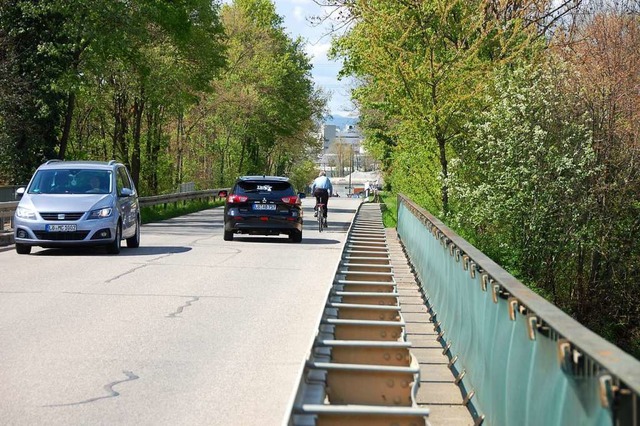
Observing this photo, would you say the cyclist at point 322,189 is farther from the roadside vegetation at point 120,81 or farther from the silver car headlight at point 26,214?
the silver car headlight at point 26,214

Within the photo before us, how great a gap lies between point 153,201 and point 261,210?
15.2m

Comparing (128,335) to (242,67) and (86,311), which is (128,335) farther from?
(242,67)

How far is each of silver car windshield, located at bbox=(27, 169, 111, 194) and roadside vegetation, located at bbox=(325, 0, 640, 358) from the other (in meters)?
7.55

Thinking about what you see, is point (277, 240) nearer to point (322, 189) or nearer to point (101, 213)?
point (322, 189)

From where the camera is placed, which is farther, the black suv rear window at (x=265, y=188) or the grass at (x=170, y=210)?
the grass at (x=170, y=210)

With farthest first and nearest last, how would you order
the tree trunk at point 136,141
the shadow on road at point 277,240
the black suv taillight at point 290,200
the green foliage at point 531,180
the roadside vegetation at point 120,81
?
the tree trunk at point 136,141
the roadside vegetation at point 120,81
the shadow on road at point 277,240
the black suv taillight at point 290,200
the green foliage at point 531,180

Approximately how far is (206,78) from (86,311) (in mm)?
30922

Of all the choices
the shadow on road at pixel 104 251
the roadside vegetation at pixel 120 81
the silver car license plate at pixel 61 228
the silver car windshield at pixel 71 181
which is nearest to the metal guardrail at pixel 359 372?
the silver car license plate at pixel 61 228

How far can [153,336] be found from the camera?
10594 millimetres

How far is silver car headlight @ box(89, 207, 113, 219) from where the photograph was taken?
2003 centimetres

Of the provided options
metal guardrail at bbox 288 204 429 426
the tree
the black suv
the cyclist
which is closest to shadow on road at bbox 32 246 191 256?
the black suv

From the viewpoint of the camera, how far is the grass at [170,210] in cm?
3700

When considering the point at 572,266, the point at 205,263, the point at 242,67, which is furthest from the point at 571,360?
the point at 242,67

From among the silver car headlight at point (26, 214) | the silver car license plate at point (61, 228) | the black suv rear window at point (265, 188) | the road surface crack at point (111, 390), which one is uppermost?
the black suv rear window at point (265, 188)
